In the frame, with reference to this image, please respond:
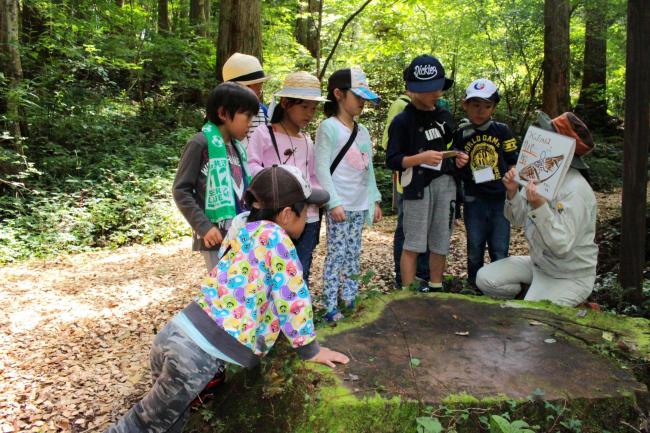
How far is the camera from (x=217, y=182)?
288 cm

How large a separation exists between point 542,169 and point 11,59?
8.84 metres

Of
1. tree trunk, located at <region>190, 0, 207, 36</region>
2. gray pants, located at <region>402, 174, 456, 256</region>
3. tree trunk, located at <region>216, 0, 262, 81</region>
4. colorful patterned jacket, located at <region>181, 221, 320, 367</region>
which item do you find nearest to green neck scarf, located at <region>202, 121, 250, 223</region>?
colorful patterned jacket, located at <region>181, 221, 320, 367</region>

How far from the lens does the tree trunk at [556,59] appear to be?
8.68 m

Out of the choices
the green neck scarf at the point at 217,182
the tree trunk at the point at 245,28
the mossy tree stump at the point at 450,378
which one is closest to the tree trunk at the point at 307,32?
the tree trunk at the point at 245,28

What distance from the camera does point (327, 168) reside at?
348cm

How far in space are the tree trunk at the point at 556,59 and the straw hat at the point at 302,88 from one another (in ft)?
22.6

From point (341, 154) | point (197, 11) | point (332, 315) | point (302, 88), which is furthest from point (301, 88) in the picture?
point (197, 11)

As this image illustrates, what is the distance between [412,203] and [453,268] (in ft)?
7.36

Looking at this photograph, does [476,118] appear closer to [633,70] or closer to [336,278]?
[633,70]

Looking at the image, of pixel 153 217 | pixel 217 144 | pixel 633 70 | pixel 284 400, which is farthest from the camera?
pixel 153 217

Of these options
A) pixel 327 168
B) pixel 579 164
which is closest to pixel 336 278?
pixel 327 168

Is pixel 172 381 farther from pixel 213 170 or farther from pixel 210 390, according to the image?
pixel 213 170

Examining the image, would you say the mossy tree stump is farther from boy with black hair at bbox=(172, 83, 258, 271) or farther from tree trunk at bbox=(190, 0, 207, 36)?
tree trunk at bbox=(190, 0, 207, 36)

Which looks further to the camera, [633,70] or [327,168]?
[327,168]
